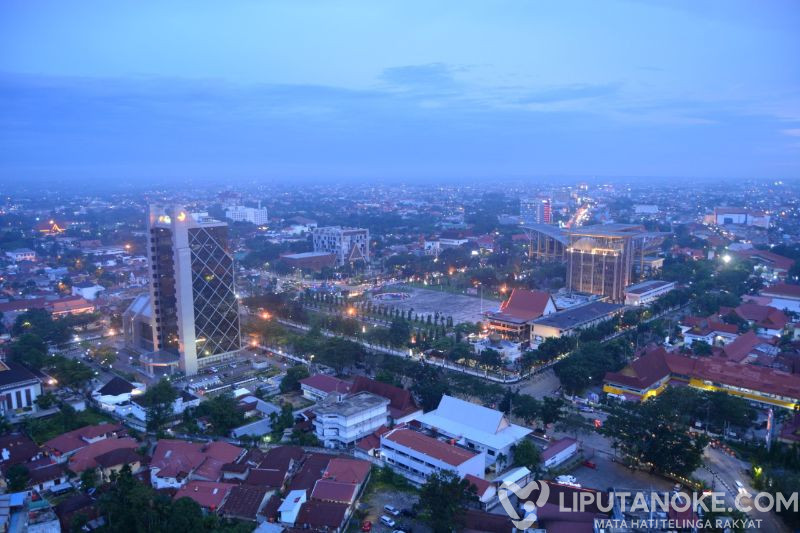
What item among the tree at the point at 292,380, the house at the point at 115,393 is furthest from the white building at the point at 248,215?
the tree at the point at 292,380

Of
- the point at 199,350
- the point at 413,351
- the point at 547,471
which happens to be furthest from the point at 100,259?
the point at 547,471

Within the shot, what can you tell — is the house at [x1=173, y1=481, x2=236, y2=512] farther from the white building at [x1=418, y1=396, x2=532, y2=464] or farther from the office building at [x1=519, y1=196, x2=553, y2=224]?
the office building at [x1=519, y1=196, x2=553, y2=224]

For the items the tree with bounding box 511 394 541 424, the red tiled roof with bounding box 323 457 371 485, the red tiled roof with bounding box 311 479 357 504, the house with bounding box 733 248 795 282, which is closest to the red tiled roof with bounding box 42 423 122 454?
the red tiled roof with bounding box 323 457 371 485

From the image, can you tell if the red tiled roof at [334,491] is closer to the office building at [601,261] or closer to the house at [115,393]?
the house at [115,393]

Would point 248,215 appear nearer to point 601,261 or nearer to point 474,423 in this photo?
point 601,261

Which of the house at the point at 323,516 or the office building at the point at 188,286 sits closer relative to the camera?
the house at the point at 323,516
